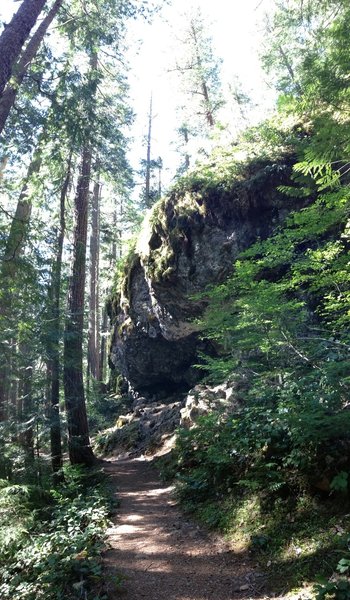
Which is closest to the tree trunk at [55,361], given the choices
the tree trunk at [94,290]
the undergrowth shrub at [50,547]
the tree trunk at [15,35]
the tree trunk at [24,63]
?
the undergrowth shrub at [50,547]

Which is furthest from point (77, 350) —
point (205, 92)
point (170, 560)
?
point (205, 92)

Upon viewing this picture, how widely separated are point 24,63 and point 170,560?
10.3 metres

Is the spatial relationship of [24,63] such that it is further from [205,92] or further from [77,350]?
[205,92]

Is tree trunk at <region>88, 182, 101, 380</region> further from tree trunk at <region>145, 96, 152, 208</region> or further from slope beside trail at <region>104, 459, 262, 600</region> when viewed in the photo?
slope beside trail at <region>104, 459, 262, 600</region>

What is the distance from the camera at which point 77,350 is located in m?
10.1

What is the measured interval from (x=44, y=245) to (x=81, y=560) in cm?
514

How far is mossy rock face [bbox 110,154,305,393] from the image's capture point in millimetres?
10641

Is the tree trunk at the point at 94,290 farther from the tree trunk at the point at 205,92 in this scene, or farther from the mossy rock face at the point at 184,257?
the tree trunk at the point at 205,92

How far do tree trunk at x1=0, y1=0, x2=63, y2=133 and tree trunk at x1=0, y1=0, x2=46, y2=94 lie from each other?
0.78m

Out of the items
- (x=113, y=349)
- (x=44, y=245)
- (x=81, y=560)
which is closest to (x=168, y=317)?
(x=113, y=349)

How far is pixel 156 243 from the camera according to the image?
12883 millimetres

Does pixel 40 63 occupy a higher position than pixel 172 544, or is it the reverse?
pixel 40 63

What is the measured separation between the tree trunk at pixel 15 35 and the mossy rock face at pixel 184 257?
604 cm

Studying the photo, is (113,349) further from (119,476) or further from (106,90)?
(106,90)
